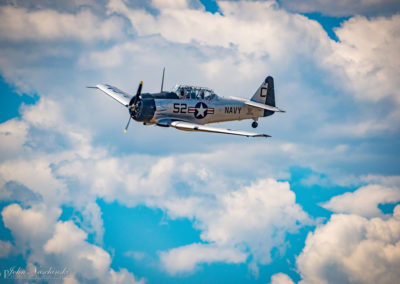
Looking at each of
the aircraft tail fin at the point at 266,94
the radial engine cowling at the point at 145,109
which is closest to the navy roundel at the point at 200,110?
the radial engine cowling at the point at 145,109

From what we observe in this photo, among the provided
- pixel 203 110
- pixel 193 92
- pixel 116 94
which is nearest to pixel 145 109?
pixel 193 92

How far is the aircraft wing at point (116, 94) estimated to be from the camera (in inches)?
1576

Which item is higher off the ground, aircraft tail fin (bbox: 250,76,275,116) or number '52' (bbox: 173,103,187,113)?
aircraft tail fin (bbox: 250,76,275,116)

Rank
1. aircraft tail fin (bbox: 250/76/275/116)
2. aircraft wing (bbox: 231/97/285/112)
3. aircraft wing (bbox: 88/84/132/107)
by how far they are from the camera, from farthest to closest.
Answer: aircraft tail fin (bbox: 250/76/275/116) → aircraft wing (bbox: 231/97/285/112) → aircraft wing (bbox: 88/84/132/107)

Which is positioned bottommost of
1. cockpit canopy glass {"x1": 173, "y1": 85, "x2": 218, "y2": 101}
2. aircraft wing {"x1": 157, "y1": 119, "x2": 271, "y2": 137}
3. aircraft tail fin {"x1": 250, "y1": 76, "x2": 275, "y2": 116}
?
aircraft wing {"x1": 157, "y1": 119, "x2": 271, "y2": 137}

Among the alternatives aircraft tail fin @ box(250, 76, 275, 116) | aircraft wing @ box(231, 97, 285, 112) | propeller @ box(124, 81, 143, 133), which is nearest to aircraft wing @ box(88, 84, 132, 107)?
propeller @ box(124, 81, 143, 133)

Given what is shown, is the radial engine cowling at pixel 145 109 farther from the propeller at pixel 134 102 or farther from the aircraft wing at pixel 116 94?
the aircraft wing at pixel 116 94

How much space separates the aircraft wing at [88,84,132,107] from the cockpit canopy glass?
430 centimetres

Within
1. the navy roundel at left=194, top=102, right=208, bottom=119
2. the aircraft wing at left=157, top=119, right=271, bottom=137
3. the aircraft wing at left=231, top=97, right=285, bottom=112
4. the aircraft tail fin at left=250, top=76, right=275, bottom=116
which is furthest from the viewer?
the aircraft tail fin at left=250, top=76, right=275, bottom=116

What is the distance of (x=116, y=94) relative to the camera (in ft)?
138

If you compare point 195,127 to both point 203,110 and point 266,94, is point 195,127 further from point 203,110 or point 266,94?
point 266,94

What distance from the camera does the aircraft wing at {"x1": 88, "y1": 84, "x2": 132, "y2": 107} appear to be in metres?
40.0

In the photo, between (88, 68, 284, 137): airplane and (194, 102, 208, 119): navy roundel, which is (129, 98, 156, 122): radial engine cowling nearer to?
(88, 68, 284, 137): airplane

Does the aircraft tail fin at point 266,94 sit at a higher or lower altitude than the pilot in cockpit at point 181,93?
higher
